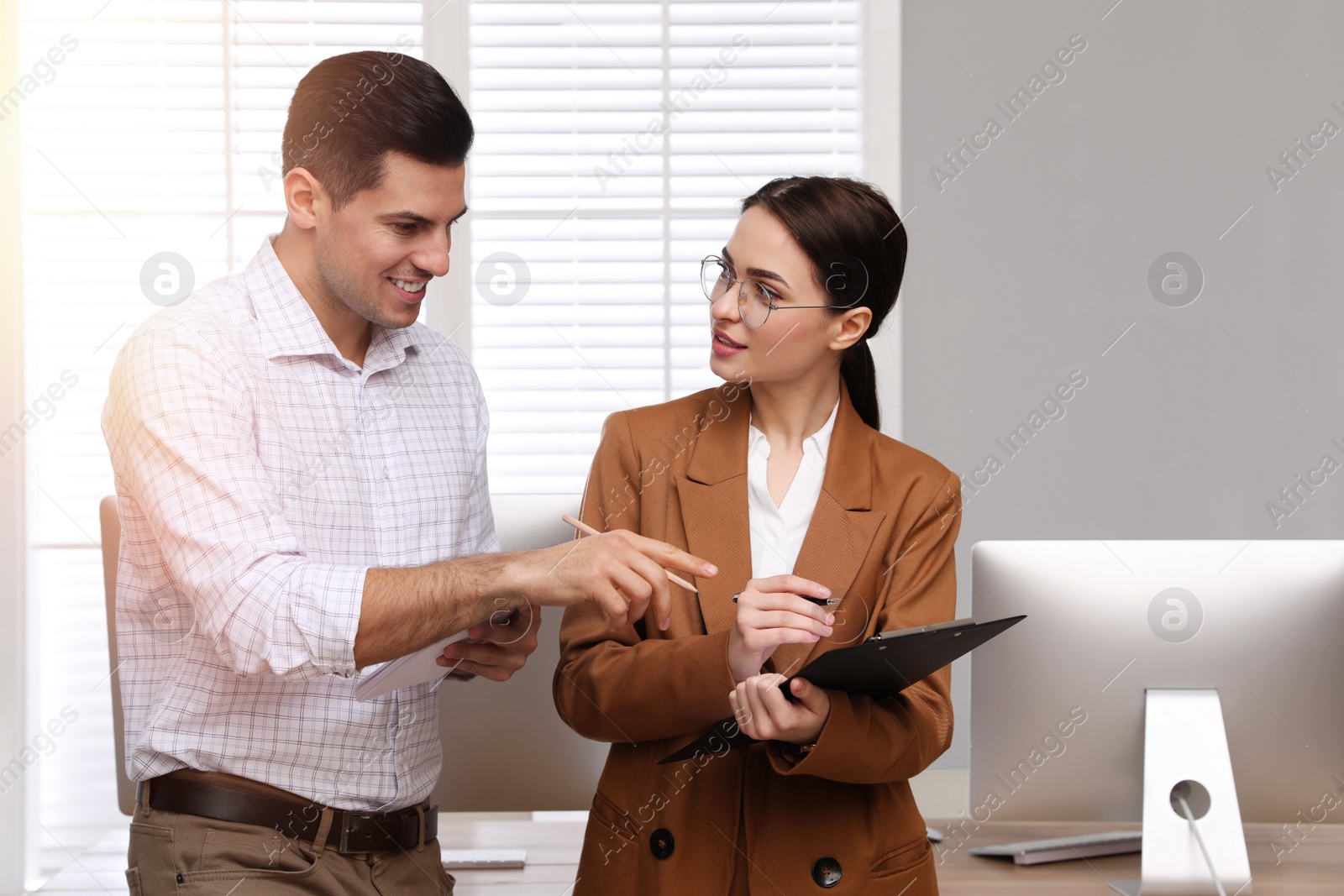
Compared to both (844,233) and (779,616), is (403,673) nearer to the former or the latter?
(779,616)

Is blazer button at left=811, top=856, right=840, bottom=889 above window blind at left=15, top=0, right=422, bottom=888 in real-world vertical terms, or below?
below

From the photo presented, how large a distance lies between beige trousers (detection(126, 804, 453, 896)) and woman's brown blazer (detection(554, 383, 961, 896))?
350 millimetres

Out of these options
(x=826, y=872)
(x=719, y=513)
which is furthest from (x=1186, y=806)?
(x=719, y=513)

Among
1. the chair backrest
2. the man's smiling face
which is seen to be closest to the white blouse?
the man's smiling face

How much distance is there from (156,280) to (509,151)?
3.56ft

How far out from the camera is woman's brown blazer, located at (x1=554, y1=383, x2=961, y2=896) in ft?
4.66

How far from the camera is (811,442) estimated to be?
66.8 inches

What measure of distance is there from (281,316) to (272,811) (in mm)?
629

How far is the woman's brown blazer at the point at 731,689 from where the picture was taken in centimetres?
142

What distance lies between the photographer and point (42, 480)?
3.21 meters

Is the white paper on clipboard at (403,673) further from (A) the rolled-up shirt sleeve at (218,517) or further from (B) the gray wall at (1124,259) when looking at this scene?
(B) the gray wall at (1124,259)

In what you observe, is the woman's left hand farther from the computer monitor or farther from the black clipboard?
the computer monitor

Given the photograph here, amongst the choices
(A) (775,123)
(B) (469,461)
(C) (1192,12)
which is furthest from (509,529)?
(C) (1192,12)

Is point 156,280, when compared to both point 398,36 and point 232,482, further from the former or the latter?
point 232,482
